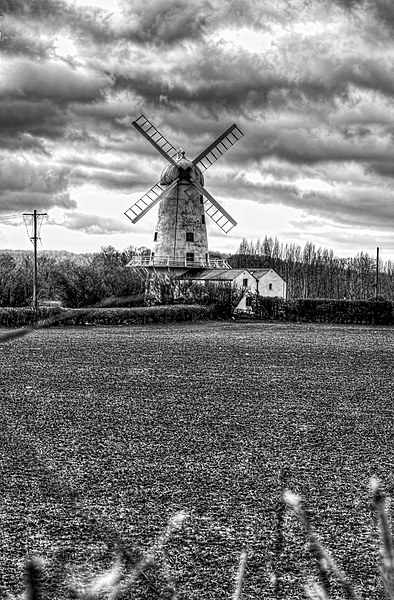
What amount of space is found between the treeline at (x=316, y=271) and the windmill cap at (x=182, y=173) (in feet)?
136

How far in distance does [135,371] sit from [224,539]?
10.8 meters

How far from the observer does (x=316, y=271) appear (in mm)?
99312

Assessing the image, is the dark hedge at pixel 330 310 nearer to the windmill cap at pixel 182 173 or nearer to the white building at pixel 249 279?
the white building at pixel 249 279

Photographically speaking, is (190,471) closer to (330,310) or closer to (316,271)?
(330,310)

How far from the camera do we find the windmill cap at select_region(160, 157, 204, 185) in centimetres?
4738

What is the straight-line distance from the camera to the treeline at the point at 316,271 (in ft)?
310

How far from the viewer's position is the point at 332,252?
113 m

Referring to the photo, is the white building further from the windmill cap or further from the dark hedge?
the windmill cap

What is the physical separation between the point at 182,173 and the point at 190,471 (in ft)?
135

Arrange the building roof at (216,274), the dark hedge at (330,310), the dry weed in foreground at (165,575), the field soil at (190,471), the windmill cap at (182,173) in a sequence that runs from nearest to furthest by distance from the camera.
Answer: the dry weed in foreground at (165,575)
the field soil at (190,471)
the dark hedge at (330,310)
the windmill cap at (182,173)
the building roof at (216,274)

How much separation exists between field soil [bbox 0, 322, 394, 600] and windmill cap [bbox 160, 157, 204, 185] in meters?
32.0

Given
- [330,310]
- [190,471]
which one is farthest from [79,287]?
[190,471]

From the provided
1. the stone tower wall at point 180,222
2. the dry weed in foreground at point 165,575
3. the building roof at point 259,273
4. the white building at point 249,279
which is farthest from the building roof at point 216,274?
the dry weed in foreground at point 165,575

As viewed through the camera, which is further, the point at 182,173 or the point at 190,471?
the point at 182,173
